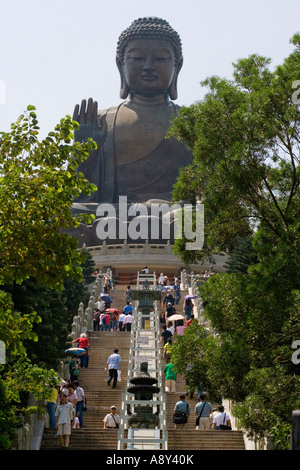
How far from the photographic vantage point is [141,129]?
38.7 metres

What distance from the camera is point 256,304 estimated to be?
10.0 meters

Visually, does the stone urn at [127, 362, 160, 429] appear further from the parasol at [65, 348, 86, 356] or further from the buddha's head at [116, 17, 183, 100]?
the buddha's head at [116, 17, 183, 100]

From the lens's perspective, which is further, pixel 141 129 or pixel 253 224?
pixel 141 129

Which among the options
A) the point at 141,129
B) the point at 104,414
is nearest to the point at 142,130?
the point at 141,129

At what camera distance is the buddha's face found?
3897cm

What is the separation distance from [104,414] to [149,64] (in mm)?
26842

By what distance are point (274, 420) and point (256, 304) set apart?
49.0 inches

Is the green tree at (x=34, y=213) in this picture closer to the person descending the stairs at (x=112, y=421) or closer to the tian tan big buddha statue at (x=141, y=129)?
the person descending the stairs at (x=112, y=421)

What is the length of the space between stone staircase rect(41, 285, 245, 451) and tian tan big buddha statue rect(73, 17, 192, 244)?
1919cm

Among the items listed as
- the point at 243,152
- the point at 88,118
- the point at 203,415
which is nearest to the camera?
the point at 243,152

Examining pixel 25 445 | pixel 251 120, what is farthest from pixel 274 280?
pixel 25 445

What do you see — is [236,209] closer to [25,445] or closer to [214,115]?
[214,115]

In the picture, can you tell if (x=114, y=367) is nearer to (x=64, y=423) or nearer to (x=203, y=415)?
(x=203, y=415)

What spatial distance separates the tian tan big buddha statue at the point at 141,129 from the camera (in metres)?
38.3
